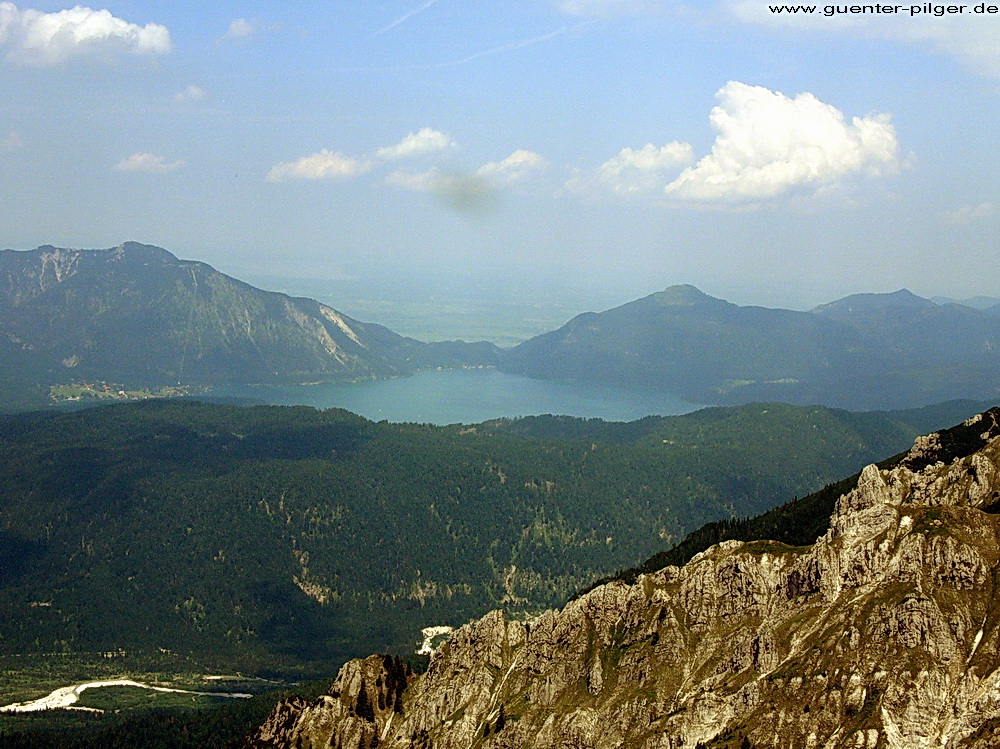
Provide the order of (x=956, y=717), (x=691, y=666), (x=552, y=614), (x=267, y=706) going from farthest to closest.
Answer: (x=267, y=706) → (x=552, y=614) → (x=691, y=666) → (x=956, y=717)

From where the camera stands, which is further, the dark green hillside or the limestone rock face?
the dark green hillside

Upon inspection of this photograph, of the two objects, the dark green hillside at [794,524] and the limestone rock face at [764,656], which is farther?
the dark green hillside at [794,524]

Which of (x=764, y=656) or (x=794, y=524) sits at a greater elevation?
(x=794, y=524)

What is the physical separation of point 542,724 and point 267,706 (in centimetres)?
7775

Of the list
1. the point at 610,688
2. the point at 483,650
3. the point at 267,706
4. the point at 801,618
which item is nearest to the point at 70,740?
the point at 267,706

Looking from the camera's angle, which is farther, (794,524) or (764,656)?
(794,524)

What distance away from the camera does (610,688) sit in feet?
333

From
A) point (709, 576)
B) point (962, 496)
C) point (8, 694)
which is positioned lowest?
point (8, 694)

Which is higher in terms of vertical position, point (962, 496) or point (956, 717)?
point (962, 496)

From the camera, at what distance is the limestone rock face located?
8031cm

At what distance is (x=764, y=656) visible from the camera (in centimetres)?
9044

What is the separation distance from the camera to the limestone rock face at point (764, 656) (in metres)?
80.3

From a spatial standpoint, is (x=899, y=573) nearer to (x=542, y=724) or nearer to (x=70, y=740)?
(x=542, y=724)

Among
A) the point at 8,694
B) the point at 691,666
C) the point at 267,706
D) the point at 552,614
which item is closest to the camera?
the point at 691,666
